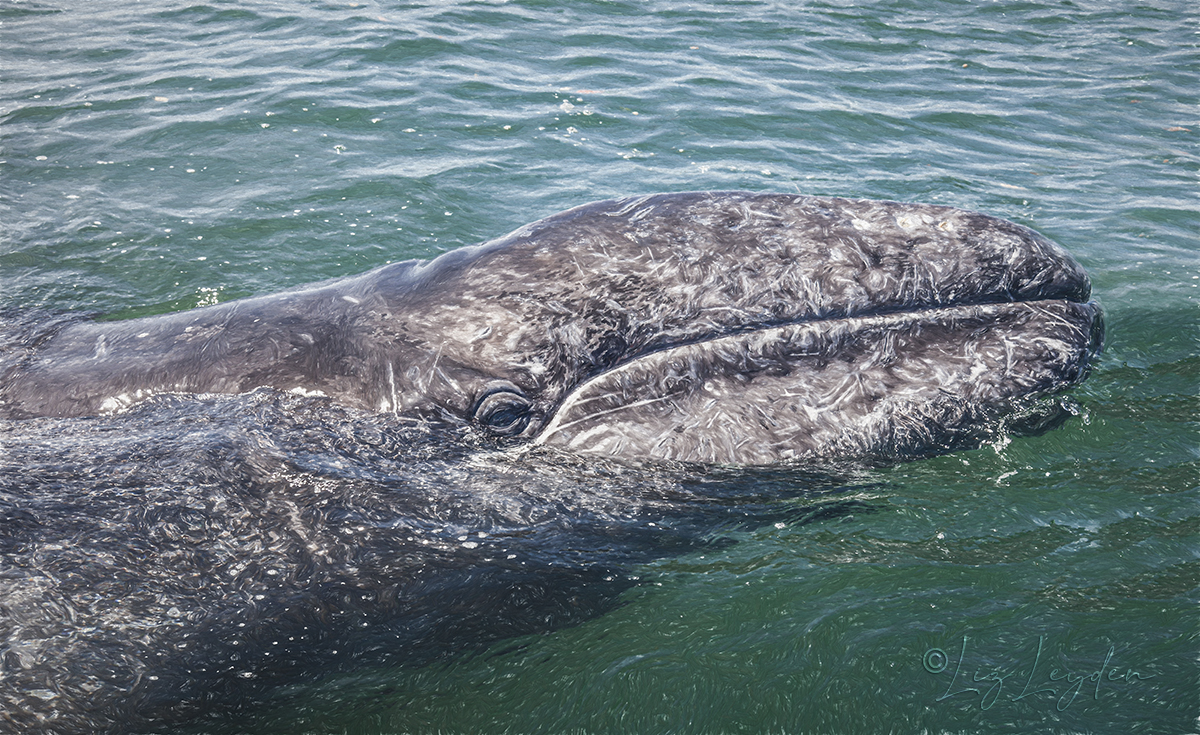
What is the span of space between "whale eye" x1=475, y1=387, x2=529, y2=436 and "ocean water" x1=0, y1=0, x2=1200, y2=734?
431 mm

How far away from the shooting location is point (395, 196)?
11.4m

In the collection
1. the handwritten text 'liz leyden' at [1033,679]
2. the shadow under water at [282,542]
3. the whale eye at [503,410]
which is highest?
the whale eye at [503,410]

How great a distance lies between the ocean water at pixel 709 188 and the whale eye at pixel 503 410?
0.43 meters

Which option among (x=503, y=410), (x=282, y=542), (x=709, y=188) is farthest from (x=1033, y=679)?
(x=709, y=188)

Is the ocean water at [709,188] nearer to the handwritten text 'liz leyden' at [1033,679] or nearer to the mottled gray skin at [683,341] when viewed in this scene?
the handwritten text 'liz leyden' at [1033,679]

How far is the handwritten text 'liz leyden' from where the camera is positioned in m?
4.73

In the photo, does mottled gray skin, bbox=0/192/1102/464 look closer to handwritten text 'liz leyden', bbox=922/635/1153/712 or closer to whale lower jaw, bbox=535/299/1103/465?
whale lower jaw, bbox=535/299/1103/465

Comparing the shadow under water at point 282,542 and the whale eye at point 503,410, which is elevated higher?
the whale eye at point 503,410

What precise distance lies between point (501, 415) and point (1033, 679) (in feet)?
11.0

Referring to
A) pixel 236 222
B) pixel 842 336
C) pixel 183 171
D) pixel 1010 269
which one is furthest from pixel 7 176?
pixel 1010 269

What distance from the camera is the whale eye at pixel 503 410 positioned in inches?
217

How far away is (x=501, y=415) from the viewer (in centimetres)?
552

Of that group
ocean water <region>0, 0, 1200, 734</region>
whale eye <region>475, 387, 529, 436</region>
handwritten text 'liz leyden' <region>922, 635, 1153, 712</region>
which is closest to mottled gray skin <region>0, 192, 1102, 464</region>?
whale eye <region>475, 387, 529, 436</region>

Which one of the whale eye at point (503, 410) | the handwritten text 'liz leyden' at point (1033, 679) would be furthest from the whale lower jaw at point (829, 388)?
the handwritten text 'liz leyden' at point (1033, 679)
